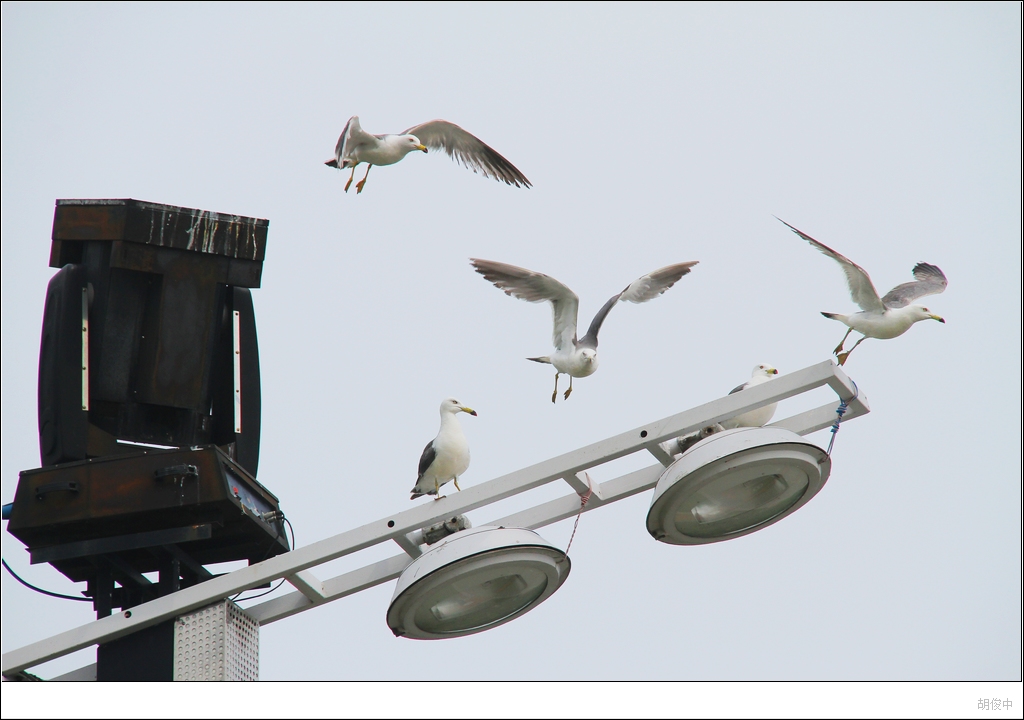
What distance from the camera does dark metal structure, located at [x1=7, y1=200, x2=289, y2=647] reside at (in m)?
5.72

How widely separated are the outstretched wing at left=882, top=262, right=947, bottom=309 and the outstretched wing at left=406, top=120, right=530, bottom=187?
162 inches

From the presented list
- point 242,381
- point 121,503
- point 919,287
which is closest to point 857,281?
point 919,287

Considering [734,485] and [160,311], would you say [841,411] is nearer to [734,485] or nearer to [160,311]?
[734,485]

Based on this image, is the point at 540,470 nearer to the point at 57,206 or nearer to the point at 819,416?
the point at 819,416

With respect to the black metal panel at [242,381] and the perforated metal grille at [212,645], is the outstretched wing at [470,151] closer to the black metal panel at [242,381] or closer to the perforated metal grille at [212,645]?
the black metal panel at [242,381]

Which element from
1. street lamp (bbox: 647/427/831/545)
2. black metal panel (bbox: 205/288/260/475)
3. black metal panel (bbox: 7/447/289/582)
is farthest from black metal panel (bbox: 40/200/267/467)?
street lamp (bbox: 647/427/831/545)

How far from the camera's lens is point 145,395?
629cm

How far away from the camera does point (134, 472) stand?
571 centimetres

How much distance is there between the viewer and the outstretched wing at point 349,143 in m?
10.2

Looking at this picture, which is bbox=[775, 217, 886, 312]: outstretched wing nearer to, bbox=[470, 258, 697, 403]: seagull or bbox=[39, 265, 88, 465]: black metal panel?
bbox=[470, 258, 697, 403]: seagull

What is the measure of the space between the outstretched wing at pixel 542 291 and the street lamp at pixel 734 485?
475 centimetres

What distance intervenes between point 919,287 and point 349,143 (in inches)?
187

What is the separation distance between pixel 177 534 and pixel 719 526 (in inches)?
96.8

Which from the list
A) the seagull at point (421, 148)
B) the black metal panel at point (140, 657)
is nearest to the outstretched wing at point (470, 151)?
the seagull at point (421, 148)
